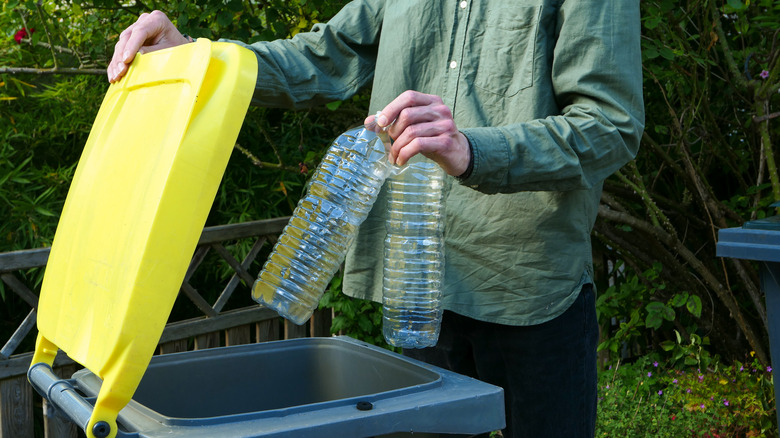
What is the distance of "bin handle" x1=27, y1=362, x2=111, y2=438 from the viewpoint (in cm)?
118

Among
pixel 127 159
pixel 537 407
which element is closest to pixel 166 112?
pixel 127 159

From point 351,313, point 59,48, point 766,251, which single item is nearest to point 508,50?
point 766,251

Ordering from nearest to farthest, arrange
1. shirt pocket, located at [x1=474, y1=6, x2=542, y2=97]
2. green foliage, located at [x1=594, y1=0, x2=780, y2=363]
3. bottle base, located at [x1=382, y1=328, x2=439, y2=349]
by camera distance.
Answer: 1. shirt pocket, located at [x1=474, y1=6, x2=542, y2=97]
2. bottle base, located at [x1=382, y1=328, x2=439, y2=349]
3. green foliage, located at [x1=594, y1=0, x2=780, y2=363]

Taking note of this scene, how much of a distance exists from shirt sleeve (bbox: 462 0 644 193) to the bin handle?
698mm

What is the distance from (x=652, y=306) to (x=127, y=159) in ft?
9.33

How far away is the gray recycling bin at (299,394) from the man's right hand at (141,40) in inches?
24.0

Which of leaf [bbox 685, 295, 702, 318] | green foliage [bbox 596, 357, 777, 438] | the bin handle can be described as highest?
the bin handle

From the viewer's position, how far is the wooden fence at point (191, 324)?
295 cm

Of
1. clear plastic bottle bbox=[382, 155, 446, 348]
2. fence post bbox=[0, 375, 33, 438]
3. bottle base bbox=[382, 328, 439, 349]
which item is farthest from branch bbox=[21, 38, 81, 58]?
bottle base bbox=[382, 328, 439, 349]

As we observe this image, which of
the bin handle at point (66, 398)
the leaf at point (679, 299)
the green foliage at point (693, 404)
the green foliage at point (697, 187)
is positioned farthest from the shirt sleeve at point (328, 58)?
the leaf at point (679, 299)

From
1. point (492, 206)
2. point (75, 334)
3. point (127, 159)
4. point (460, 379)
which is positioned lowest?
point (460, 379)

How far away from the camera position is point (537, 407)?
1.71m

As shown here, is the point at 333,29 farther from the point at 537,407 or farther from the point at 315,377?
the point at 537,407

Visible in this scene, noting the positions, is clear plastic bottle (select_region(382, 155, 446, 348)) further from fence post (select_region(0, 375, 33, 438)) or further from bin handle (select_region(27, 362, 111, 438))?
fence post (select_region(0, 375, 33, 438))
